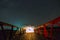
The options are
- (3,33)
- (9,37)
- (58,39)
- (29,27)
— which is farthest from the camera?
(29,27)

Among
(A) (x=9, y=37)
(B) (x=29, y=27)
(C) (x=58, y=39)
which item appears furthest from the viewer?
(B) (x=29, y=27)

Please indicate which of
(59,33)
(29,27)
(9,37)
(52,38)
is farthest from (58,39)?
(29,27)

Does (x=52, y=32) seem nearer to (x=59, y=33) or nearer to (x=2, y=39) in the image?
(x=59, y=33)

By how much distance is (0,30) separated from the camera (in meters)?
13.9

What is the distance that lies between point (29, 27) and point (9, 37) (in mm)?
36603

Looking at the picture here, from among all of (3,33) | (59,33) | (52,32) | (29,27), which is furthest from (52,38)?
(29,27)

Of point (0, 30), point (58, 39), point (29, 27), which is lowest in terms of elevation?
point (58, 39)

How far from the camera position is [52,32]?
16.9m

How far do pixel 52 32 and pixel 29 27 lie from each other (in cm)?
3593

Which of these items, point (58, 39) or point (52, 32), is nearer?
point (58, 39)

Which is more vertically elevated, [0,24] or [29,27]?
[29,27]

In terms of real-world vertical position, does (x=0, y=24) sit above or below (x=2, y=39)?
above

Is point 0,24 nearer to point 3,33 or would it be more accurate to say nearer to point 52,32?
point 3,33

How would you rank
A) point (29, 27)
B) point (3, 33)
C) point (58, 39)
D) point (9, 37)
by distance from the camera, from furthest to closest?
point (29, 27), point (9, 37), point (3, 33), point (58, 39)
